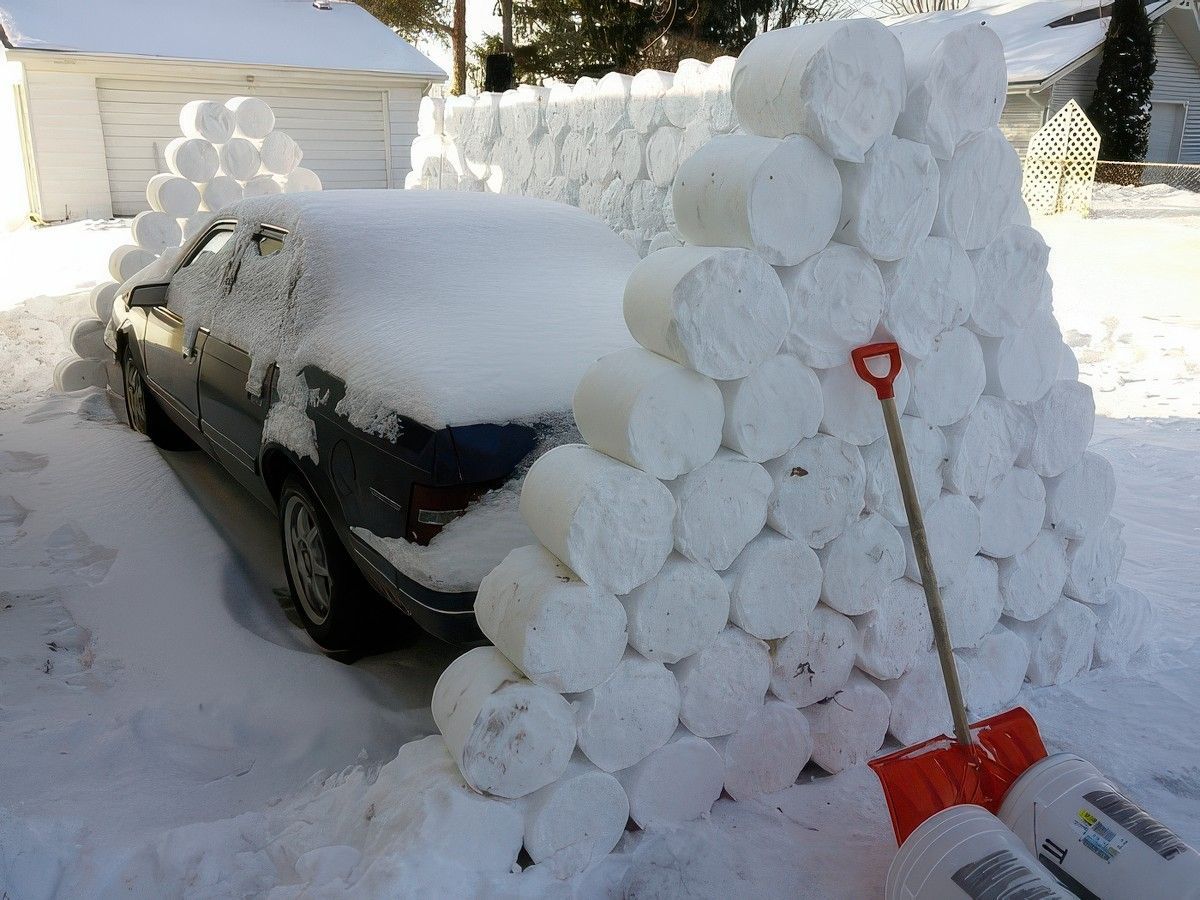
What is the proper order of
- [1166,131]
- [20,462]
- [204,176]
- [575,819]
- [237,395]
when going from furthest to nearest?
[1166,131] → [204,176] → [20,462] → [237,395] → [575,819]

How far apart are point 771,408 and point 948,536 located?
2.67 ft

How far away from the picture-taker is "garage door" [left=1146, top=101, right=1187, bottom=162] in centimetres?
2425

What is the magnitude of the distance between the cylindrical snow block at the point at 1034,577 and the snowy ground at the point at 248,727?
1.00 ft

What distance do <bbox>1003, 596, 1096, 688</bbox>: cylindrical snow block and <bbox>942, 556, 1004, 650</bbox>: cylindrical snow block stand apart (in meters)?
0.21

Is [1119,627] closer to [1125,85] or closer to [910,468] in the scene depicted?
[910,468]

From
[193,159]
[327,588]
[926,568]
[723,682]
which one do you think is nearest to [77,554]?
[327,588]

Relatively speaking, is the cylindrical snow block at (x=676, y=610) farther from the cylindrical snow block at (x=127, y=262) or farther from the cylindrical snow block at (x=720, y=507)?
Answer: the cylindrical snow block at (x=127, y=262)

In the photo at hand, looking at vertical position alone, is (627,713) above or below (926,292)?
below

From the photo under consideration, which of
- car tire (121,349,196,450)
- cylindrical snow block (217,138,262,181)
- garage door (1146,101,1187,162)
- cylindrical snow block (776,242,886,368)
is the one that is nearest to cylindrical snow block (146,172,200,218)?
cylindrical snow block (217,138,262,181)

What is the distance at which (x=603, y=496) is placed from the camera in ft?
7.09

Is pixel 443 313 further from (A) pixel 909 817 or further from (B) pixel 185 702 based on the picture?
(A) pixel 909 817

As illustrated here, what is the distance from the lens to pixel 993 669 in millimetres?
2996

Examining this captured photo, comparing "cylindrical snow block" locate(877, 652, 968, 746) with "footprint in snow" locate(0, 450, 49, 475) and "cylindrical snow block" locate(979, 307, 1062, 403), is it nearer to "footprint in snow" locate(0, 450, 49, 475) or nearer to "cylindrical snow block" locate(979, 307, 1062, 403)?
"cylindrical snow block" locate(979, 307, 1062, 403)

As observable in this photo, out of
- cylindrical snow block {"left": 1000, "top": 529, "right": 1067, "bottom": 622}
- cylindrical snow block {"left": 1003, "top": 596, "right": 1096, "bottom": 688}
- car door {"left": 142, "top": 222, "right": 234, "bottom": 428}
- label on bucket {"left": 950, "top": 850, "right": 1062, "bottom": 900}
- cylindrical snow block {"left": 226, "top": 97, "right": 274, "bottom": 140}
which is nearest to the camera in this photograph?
label on bucket {"left": 950, "top": 850, "right": 1062, "bottom": 900}
